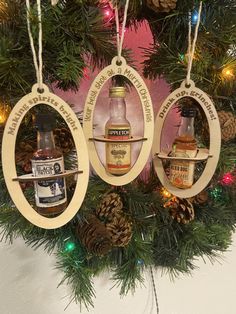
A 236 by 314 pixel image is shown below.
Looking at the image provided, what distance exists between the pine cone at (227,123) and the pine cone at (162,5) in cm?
19

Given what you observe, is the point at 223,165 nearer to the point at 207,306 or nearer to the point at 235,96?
the point at 235,96

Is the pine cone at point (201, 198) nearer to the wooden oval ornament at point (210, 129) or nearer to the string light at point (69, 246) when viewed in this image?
the wooden oval ornament at point (210, 129)

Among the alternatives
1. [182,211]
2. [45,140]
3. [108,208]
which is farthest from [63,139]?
[182,211]

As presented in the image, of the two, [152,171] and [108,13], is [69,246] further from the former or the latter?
[108,13]

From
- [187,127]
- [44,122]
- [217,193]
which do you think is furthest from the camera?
[217,193]

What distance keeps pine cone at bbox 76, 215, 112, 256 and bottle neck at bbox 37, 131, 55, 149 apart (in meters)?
0.15

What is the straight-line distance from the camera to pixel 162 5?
0.42m

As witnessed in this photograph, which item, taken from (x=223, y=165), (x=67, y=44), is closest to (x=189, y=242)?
(x=223, y=165)

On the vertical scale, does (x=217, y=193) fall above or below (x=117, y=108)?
below

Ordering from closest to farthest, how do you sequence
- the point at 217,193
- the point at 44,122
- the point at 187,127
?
1. the point at 44,122
2. the point at 187,127
3. the point at 217,193

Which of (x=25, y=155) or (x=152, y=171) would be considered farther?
→ (x=152, y=171)

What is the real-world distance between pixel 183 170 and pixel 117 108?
0.48 feet

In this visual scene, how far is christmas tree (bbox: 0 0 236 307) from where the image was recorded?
397 millimetres

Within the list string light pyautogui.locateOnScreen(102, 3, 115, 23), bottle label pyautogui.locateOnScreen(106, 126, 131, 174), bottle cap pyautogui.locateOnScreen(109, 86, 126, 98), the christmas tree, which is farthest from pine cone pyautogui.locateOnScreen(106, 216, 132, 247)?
string light pyautogui.locateOnScreen(102, 3, 115, 23)
